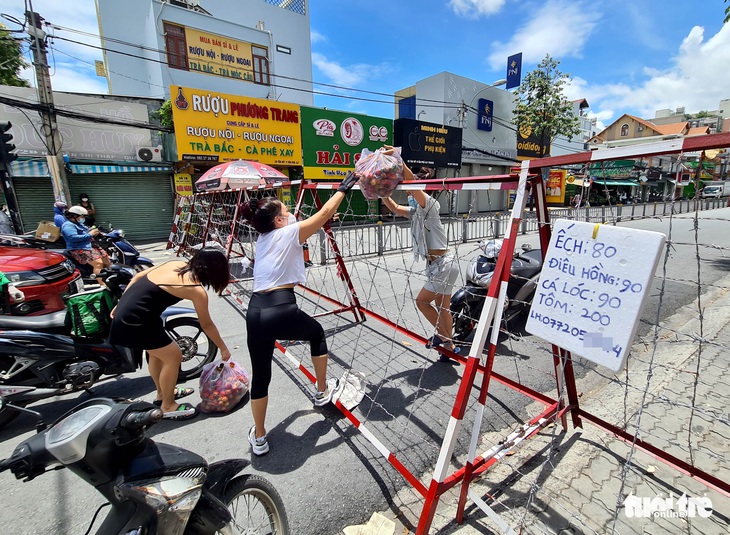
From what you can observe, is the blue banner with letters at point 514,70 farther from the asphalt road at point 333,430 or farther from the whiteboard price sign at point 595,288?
the whiteboard price sign at point 595,288

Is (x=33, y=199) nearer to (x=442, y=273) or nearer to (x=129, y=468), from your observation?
(x=442, y=273)

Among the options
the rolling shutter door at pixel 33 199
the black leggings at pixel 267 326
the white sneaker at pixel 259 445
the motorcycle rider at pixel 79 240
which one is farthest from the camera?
the rolling shutter door at pixel 33 199

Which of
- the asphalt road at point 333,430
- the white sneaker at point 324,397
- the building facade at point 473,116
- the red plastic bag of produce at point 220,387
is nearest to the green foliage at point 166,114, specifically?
the asphalt road at point 333,430

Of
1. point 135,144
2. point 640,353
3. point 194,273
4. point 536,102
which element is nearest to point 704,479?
point 640,353

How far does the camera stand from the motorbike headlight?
382 centimetres

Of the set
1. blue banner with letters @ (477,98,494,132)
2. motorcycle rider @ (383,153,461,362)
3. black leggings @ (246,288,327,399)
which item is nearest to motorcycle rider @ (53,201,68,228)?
black leggings @ (246,288,327,399)

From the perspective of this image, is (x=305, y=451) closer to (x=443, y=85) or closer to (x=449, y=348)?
(x=449, y=348)

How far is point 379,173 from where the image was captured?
2.59 m

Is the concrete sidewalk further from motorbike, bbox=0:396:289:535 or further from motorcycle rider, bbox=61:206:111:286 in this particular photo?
motorcycle rider, bbox=61:206:111:286

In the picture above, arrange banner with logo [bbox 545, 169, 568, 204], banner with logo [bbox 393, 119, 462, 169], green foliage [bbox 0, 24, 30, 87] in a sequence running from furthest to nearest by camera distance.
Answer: banner with logo [bbox 545, 169, 568, 204] < banner with logo [bbox 393, 119, 462, 169] < green foliage [bbox 0, 24, 30, 87]

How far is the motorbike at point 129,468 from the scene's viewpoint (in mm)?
1222

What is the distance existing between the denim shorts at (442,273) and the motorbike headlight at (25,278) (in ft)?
14.1

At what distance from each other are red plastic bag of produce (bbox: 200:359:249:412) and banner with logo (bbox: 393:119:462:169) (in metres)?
17.6

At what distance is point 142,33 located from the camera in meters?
18.4
